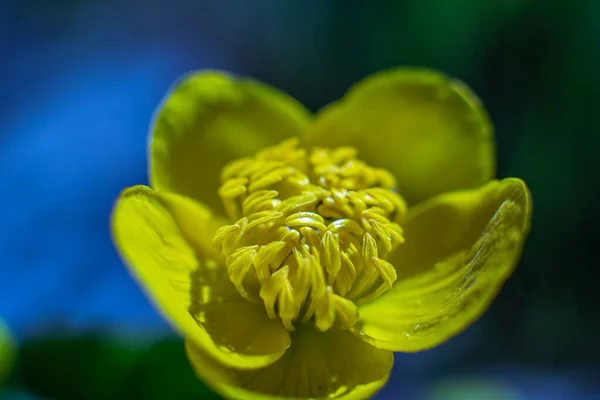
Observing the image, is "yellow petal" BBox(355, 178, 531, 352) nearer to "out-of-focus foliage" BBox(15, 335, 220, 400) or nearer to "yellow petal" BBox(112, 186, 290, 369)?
"yellow petal" BBox(112, 186, 290, 369)

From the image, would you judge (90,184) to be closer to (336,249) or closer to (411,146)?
(411,146)

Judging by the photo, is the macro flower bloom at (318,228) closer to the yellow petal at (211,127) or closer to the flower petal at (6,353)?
the yellow petal at (211,127)

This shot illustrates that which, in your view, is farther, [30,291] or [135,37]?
[135,37]

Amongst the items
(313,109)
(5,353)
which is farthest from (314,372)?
(313,109)

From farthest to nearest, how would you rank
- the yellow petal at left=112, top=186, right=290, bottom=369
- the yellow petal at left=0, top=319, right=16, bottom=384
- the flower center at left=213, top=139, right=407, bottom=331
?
the yellow petal at left=0, top=319, right=16, bottom=384
the flower center at left=213, top=139, right=407, bottom=331
the yellow petal at left=112, top=186, right=290, bottom=369

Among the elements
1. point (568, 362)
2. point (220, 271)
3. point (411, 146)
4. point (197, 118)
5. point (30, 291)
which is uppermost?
point (197, 118)

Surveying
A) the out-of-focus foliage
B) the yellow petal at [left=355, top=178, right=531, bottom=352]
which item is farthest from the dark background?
the yellow petal at [left=355, top=178, right=531, bottom=352]

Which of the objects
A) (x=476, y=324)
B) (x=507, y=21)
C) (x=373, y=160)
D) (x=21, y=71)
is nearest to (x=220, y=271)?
(x=373, y=160)
